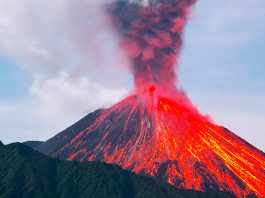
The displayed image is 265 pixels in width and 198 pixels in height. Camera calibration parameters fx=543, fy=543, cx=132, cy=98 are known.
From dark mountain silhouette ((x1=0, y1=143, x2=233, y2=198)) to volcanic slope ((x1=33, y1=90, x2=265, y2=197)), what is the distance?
351 inches

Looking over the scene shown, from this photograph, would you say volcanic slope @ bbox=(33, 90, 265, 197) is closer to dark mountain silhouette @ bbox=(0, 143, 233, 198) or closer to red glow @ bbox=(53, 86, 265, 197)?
red glow @ bbox=(53, 86, 265, 197)

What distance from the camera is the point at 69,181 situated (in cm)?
12962

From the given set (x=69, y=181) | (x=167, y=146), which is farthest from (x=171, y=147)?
(x=69, y=181)

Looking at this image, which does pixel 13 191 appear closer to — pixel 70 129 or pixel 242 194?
pixel 242 194

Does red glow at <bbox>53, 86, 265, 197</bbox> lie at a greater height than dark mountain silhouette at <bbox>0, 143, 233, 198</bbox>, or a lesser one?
greater

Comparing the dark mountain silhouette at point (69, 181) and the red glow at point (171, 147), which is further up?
the red glow at point (171, 147)

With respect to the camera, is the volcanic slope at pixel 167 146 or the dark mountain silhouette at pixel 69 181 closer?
the dark mountain silhouette at pixel 69 181

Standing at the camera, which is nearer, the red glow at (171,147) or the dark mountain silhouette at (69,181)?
the dark mountain silhouette at (69,181)

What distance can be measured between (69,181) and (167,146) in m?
36.3

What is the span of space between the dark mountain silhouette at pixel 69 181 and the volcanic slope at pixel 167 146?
8922mm

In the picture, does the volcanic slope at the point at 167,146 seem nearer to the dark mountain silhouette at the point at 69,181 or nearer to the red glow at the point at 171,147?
the red glow at the point at 171,147

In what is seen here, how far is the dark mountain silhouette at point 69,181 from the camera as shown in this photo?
123 m

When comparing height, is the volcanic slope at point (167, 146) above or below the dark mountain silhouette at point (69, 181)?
above

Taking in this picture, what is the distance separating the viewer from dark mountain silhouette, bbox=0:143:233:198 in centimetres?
12288
